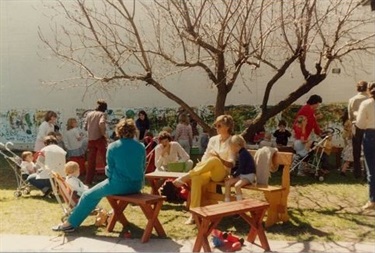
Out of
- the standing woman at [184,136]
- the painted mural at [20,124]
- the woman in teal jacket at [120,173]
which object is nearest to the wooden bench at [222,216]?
the woman in teal jacket at [120,173]

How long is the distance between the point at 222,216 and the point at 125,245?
1366 mm

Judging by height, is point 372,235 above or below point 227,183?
below

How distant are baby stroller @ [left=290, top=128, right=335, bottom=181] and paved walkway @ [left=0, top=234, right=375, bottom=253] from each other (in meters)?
4.56

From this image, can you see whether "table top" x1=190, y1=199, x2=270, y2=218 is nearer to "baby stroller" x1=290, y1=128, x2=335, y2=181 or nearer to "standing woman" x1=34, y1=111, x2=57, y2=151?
"baby stroller" x1=290, y1=128, x2=335, y2=181

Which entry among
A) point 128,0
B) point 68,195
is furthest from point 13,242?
point 128,0

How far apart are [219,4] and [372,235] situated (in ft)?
17.2

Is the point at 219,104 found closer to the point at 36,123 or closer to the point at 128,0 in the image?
the point at 128,0

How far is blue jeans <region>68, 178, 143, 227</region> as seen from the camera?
20.4 ft

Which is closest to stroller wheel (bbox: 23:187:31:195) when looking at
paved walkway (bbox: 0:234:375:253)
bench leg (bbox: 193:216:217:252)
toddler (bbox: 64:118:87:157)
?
toddler (bbox: 64:118:87:157)

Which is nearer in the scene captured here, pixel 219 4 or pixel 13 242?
pixel 13 242

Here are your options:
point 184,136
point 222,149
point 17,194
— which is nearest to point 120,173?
point 222,149

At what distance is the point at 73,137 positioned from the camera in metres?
11.1

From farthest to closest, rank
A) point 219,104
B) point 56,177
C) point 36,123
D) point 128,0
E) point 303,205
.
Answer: point 36,123, point 128,0, point 219,104, point 303,205, point 56,177

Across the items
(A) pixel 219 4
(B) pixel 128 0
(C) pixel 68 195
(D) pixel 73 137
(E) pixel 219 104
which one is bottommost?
(C) pixel 68 195
